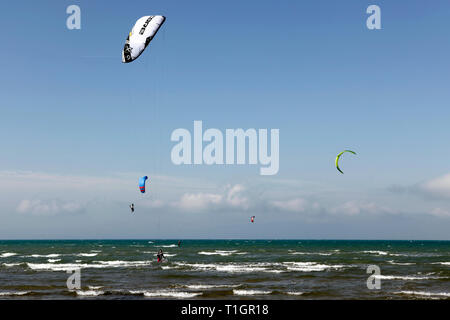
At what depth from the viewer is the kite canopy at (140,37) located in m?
20.7

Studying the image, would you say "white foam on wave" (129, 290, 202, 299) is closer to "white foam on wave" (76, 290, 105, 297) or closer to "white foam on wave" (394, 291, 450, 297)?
"white foam on wave" (76, 290, 105, 297)

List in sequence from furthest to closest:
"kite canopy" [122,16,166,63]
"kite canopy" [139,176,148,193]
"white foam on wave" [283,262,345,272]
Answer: "white foam on wave" [283,262,345,272] < "kite canopy" [139,176,148,193] < "kite canopy" [122,16,166,63]

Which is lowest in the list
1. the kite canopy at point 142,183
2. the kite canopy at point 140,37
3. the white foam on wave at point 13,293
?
the white foam on wave at point 13,293

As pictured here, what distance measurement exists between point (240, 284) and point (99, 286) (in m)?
8.78

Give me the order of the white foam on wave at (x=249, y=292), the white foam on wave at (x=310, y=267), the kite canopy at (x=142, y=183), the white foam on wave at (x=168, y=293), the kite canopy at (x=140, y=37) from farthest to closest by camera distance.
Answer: the white foam on wave at (x=310, y=267)
the kite canopy at (x=142, y=183)
the white foam on wave at (x=249, y=292)
the white foam on wave at (x=168, y=293)
the kite canopy at (x=140, y=37)

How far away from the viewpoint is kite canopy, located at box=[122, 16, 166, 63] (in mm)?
20688

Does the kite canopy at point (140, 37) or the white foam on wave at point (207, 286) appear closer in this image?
the kite canopy at point (140, 37)

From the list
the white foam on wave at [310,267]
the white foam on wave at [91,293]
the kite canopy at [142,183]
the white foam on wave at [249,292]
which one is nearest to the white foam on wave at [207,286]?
the white foam on wave at [249,292]

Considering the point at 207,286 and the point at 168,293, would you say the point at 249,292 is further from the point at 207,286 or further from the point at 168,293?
the point at 168,293

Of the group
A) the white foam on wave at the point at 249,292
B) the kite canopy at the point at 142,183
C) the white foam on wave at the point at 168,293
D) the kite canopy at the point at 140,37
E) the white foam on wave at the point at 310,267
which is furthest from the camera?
the white foam on wave at the point at 310,267

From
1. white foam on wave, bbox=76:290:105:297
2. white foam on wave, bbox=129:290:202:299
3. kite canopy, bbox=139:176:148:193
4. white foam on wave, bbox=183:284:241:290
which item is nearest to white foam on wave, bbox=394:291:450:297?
white foam on wave, bbox=183:284:241:290

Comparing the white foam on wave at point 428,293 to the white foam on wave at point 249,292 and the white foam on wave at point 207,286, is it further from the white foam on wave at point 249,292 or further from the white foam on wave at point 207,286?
the white foam on wave at point 207,286
